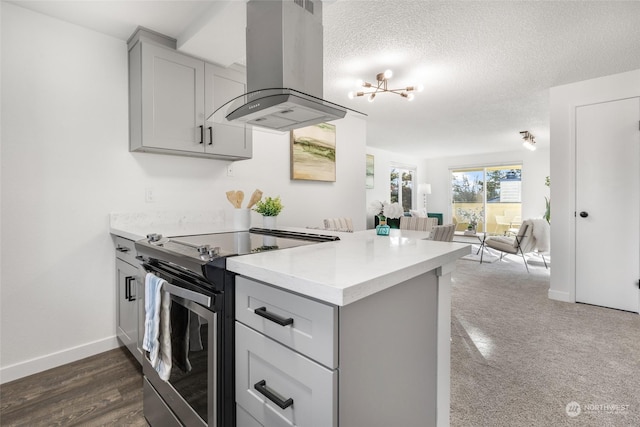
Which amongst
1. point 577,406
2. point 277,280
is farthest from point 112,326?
point 577,406

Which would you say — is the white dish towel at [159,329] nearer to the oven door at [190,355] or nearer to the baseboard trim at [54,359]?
the oven door at [190,355]

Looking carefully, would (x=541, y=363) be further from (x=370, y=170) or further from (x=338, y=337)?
(x=370, y=170)

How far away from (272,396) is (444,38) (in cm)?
268

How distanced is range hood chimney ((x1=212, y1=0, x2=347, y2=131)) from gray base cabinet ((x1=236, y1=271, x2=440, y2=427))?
0.91 m

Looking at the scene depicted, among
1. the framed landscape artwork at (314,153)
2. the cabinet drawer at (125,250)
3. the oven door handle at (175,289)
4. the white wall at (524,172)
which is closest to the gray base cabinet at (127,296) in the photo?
the cabinet drawer at (125,250)

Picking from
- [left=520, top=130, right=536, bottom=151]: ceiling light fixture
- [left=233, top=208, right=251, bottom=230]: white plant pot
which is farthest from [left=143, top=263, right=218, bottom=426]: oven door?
[left=520, top=130, right=536, bottom=151]: ceiling light fixture

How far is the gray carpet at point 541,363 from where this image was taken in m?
1.58

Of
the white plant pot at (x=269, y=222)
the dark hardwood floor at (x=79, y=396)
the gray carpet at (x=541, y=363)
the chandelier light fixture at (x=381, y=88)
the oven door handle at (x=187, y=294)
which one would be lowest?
→ the dark hardwood floor at (x=79, y=396)

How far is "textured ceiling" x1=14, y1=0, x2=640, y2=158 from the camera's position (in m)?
1.98

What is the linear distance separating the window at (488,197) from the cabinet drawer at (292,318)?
8.33 meters

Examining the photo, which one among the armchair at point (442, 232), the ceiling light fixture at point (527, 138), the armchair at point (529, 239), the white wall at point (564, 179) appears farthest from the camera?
the ceiling light fixture at point (527, 138)

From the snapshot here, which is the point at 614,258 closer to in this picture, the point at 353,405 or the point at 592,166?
the point at 592,166

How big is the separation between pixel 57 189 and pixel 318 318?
7.32 ft

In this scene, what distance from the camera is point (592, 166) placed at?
→ 3.13 m
